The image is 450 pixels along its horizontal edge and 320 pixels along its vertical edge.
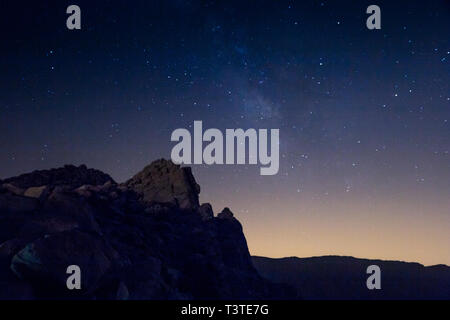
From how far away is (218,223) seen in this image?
55625mm

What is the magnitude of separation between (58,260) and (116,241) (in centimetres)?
684

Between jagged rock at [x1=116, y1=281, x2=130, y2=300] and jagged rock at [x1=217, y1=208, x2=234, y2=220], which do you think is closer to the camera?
jagged rock at [x1=116, y1=281, x2=130, y2=300]

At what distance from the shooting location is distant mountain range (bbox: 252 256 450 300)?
8981 centimetres

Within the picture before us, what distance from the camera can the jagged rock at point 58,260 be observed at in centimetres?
1866

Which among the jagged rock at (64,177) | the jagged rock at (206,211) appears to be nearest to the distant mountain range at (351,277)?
the jagged rock at (206,211)

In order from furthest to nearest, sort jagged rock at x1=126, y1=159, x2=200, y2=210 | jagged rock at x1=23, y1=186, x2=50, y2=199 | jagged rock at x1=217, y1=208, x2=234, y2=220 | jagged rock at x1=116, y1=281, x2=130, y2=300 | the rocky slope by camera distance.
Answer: jagged rock at x1=217, y1=208, x2=234, y2=220 < jagged rock at x1=126, y1=159, x2=200, y2=210 < jagged rock at x1=23, y1=186, x2=50, y2=199 < jagged rock at x1=116, y1=281, x2=130, y2=300 < the rocky slope

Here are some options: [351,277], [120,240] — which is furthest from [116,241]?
[351,277]

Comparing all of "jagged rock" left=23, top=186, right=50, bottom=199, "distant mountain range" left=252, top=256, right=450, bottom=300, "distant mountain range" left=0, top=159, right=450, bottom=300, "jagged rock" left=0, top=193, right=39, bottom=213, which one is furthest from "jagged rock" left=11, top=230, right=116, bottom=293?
"distant mountain range" left=252, top=256, right=450, bottom=300

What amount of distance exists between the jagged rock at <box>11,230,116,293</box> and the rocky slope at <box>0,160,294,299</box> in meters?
0.04

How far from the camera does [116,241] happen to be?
1016 inches

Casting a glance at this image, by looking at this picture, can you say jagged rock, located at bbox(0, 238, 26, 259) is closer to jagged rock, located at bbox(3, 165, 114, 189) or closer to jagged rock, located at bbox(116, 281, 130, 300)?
jagged rock, located at bbox(116, 281, 130, 300)

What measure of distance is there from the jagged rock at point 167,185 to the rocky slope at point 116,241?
128 millimetres
